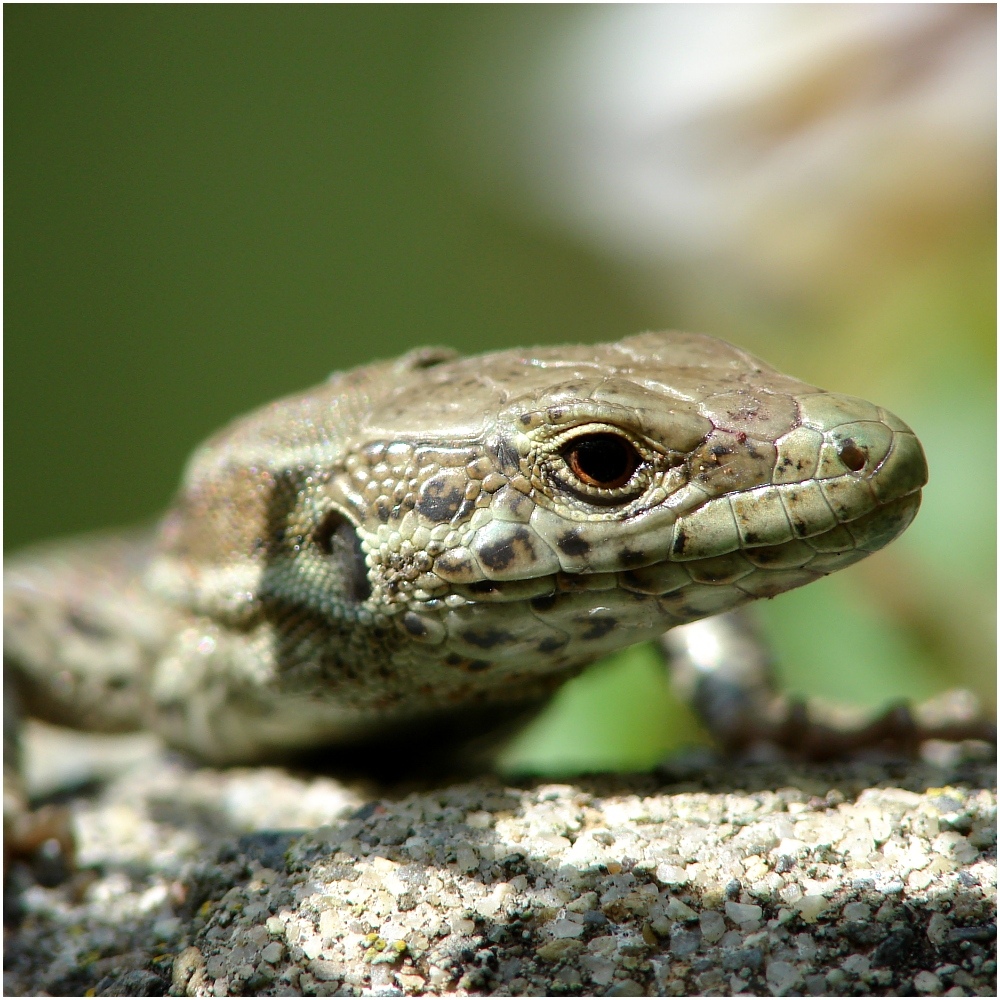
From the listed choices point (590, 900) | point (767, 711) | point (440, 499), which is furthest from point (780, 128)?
point (590, 900)

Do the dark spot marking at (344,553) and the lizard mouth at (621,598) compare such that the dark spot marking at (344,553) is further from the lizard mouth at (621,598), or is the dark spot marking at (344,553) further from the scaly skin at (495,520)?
the lizard mouth at (621,598)

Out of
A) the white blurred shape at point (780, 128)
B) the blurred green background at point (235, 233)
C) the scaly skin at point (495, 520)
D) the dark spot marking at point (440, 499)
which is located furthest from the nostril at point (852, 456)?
the blurred green background at point (235, 233)

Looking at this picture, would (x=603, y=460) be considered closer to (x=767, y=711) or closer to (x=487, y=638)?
(x=487, y=638)

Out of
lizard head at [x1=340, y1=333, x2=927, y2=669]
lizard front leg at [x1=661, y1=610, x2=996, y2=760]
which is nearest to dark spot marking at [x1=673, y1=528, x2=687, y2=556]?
lizard head at [x1=340, y1=333, x2=927, y2=669]

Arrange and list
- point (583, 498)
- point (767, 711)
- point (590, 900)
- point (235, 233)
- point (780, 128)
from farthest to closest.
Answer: point (235, 233) < point (780, 128) < point (767, 711) < point (583, 498) < point (590, 900)

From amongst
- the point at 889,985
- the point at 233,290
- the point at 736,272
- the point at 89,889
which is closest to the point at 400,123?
the point at 233,290

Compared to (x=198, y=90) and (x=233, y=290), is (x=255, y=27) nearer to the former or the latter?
(x=198, y=90)
